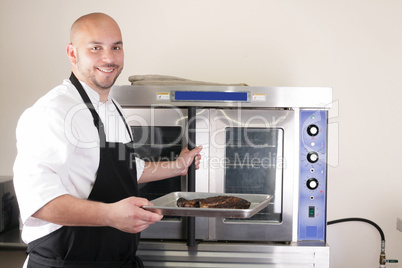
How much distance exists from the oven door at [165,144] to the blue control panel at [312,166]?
45cm

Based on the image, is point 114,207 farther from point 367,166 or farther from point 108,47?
point 367,166

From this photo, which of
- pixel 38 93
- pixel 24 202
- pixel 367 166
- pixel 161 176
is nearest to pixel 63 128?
pixel 24 202

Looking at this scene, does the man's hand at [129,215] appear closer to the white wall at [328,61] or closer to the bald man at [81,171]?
the bald man at [81,171]

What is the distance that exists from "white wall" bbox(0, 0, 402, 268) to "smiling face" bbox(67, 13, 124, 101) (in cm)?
130

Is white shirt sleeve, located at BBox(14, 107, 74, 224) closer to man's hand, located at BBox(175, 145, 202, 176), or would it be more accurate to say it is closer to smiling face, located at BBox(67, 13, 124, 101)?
smiling face, located at BBox(67, 13, 124, 101)

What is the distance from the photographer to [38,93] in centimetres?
323

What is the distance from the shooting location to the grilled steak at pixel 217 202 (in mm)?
1837

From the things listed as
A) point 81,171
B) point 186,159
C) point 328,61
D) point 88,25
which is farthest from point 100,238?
point 328,61

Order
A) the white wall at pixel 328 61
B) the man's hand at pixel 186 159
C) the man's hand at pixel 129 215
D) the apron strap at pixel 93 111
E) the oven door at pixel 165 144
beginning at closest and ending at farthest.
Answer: the man's hand at pixel 129 215, the apron strap at pixel 93 111, the man's hand at pixel 186 159, the oven door at pixel 165 144, the white wall at pixel 328 61

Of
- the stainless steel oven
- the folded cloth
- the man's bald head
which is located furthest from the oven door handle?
the man's bald head

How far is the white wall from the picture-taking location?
3.04 metres

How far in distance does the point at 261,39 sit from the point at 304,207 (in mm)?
1219

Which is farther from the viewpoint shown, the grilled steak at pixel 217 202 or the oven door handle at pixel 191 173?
the oven door handle at pixel 191 173

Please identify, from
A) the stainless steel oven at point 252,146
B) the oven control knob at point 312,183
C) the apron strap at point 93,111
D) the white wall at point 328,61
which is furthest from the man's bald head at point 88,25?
the white wall at point 328,61
